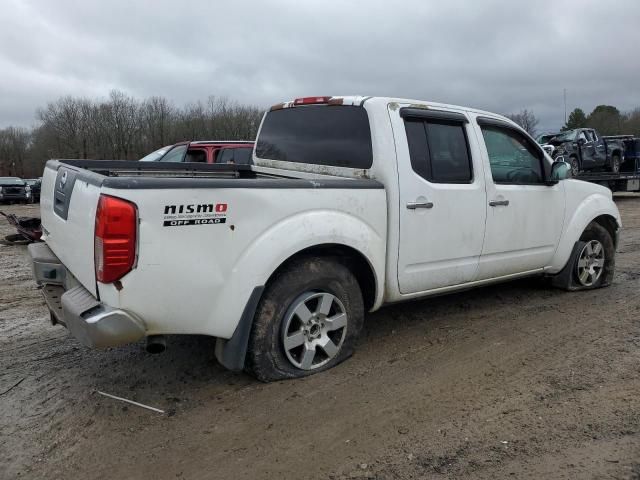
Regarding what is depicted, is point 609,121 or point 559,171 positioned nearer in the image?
point 559,171

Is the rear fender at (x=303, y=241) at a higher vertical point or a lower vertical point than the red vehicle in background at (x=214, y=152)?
lower

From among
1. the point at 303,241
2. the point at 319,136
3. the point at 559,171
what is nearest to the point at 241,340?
the point at 303,241

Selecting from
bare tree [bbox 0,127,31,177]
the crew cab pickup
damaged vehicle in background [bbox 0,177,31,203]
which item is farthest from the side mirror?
bare tree [bbox 0,127,31,177]

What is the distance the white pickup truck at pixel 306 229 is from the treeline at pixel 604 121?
51597 mm

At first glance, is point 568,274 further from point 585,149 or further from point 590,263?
point 585,149

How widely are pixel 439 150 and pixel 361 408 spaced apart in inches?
84.9

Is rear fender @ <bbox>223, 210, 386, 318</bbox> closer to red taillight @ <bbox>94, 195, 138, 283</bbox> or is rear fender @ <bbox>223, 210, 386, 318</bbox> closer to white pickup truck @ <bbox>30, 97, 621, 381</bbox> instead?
white pickup truck @ <bbox>30, 97, 621, 381</bbox>

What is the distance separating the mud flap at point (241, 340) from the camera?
3.23 meters

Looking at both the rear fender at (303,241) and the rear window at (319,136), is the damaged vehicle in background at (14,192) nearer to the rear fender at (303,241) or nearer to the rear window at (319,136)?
the rear window at (319,136)

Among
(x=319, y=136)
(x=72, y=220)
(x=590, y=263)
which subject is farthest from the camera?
(x=590, y=263)

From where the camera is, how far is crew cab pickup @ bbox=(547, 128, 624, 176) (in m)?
17.6

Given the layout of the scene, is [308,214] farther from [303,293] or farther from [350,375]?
[350,375]

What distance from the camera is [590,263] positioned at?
229 inches

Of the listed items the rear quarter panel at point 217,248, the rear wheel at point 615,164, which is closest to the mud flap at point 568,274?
the rear quarter panel at point 217,248
